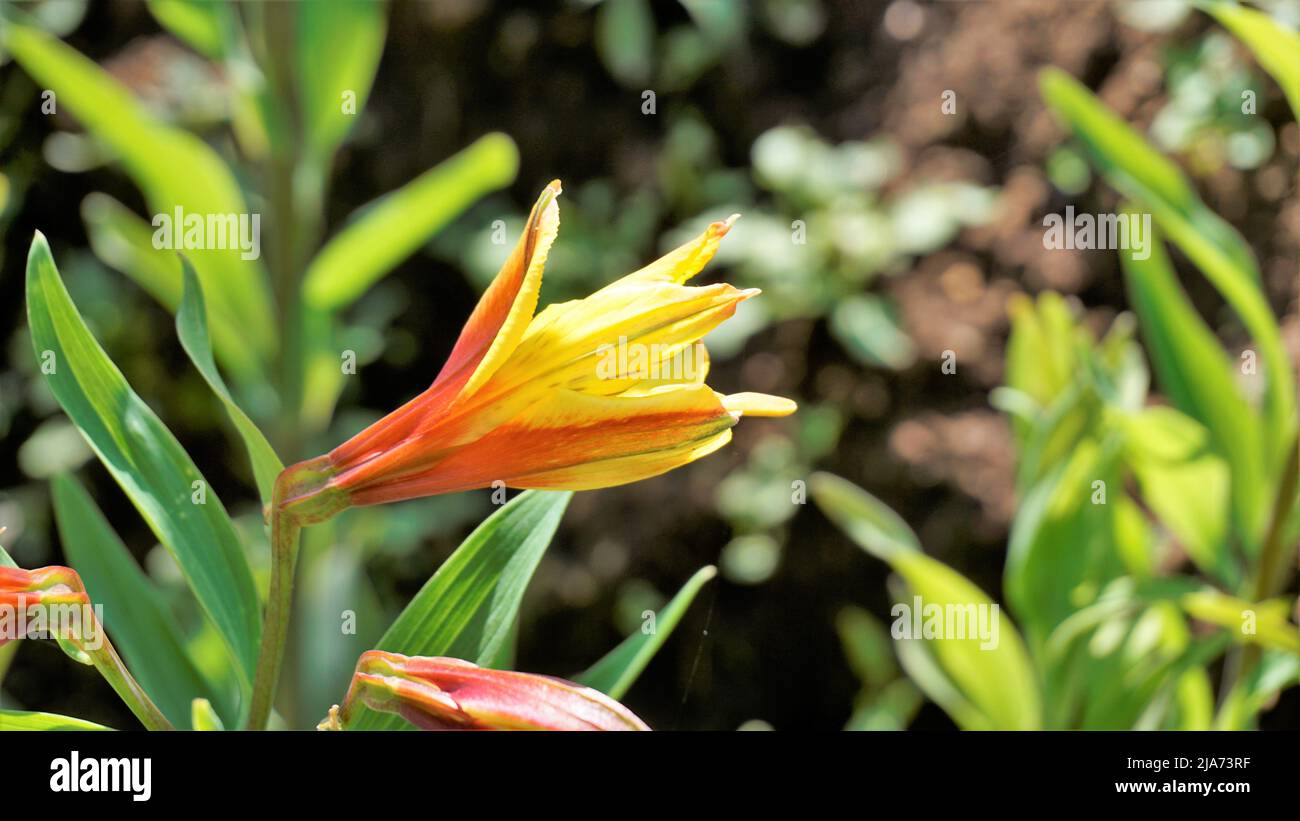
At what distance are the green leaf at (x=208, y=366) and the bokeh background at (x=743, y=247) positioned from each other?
0.79 m

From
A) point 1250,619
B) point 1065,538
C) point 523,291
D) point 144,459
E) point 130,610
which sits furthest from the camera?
point 1065,538

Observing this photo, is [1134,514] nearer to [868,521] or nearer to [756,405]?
[868,521]

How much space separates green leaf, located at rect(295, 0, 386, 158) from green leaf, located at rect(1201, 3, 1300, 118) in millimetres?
712

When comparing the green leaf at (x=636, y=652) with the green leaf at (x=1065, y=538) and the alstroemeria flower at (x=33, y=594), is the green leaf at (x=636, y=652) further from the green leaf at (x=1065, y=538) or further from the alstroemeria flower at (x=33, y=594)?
the green leaf at (x=1065, y=538)

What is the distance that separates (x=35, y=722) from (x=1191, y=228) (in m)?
0.88

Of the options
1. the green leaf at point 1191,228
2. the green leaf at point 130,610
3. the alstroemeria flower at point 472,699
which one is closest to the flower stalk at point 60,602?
the alstroemeria flower at point 472,699

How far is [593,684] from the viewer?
70 centimetres

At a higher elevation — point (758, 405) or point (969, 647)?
point (758, 405)

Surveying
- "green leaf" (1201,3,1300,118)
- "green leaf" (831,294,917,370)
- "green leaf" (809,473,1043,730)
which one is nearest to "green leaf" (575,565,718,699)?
"green leaf" (809,473,1043,730)

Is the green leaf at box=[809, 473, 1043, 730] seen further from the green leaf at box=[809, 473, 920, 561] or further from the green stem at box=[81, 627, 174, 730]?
the green stem at box=[81, 627, 174, 730]

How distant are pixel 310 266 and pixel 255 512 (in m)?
0.56

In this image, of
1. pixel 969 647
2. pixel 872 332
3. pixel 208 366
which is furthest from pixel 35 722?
pixel 872 332

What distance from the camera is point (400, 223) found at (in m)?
1.08
